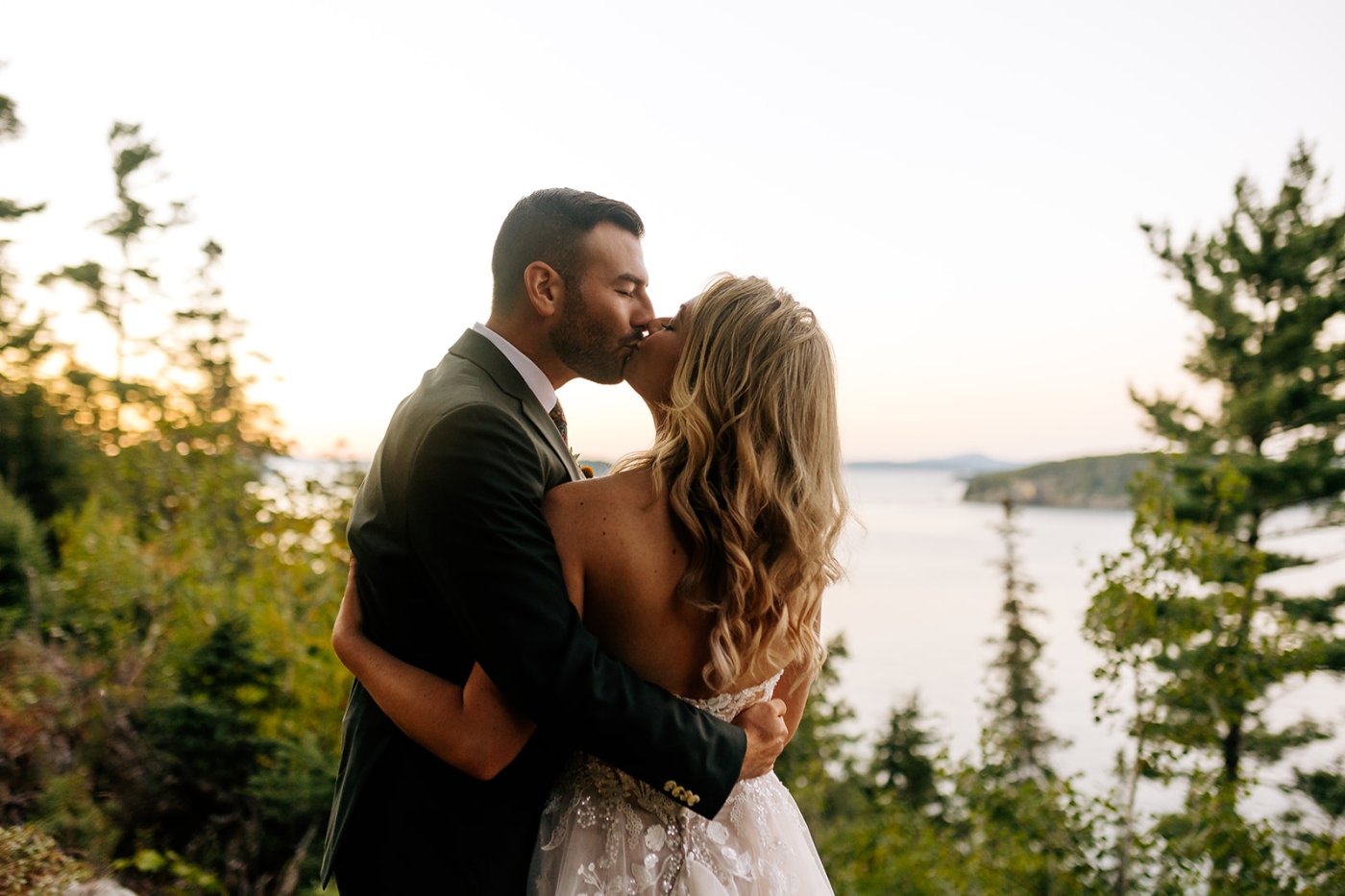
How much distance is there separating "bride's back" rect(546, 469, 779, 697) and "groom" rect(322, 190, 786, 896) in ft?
0.25

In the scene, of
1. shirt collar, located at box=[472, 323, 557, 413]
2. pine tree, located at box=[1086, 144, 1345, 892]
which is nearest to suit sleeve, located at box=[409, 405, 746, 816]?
shirt collar, located at box=[472, 323, 557, 413]

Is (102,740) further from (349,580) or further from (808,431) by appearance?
(808,431)

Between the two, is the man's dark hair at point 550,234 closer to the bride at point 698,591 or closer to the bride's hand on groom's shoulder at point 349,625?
the bride at point 698,591


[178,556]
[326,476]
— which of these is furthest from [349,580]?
[178,556]

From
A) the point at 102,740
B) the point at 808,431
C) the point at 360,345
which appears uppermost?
the point at 360,345

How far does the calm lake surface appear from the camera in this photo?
61.1 feet

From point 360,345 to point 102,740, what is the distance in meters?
3.93

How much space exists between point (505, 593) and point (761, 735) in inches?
28.7

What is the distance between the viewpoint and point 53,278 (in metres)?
17.1

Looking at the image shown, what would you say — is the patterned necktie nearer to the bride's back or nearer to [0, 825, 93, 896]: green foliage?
the bride's back

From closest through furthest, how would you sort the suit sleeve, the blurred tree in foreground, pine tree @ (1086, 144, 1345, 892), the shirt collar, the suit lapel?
the suit sleeve
the suit lapel
the shirt collar
the blurred tree in foreground
pine tree @ (1086, 144, 1345, 892)

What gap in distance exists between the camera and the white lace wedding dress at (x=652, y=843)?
1.92m

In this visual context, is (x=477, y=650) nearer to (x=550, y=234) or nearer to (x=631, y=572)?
(x=631, y=572)

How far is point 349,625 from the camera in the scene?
2.04 metres
